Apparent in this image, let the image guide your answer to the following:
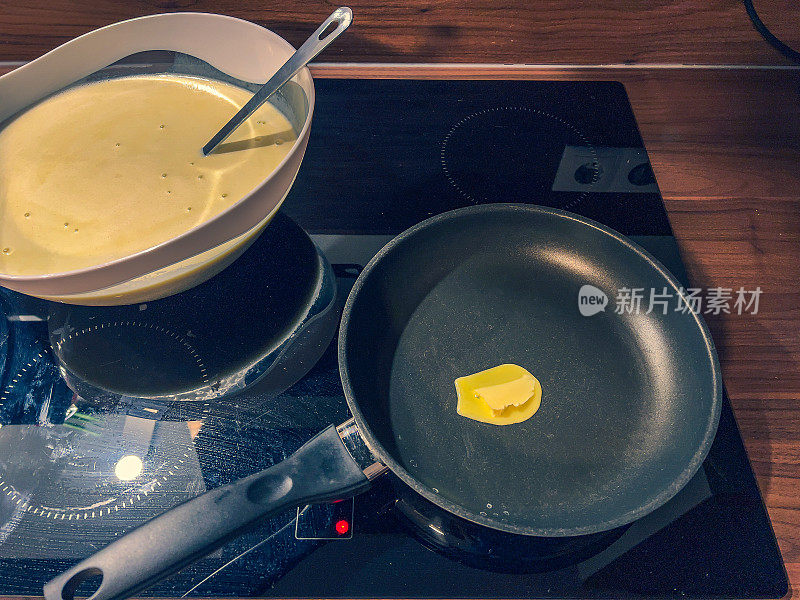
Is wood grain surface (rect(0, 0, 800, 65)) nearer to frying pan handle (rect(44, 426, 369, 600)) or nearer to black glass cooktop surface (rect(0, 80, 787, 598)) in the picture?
black glass cooktop surface (rect(0, 80, 787, 598))

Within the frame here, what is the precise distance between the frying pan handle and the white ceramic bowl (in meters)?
0.18

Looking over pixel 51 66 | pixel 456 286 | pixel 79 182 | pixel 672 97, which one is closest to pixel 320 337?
pixel 456 286

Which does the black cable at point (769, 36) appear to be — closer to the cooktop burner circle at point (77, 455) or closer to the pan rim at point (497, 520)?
the pan rim at point (497, 520)

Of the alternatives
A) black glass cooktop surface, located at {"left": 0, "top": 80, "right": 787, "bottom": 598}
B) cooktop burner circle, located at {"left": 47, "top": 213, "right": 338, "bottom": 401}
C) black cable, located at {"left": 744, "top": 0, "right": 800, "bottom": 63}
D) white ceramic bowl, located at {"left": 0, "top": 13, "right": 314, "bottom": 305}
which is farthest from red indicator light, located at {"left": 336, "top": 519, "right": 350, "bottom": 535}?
black cable, located at {"left": 744, "top": 0, "right": 800, "bottom": 63}

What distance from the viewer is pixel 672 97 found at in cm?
80

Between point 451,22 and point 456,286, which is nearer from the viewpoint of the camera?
point 456,286

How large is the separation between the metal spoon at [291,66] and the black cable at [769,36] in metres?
0.52

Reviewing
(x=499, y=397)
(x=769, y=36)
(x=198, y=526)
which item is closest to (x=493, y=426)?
(x=499, y=397)

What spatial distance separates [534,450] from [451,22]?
53 cm

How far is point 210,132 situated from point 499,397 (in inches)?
15.5

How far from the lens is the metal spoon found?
534 millimetres

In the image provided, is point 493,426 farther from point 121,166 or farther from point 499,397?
point 121,166

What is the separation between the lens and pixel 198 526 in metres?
0.42

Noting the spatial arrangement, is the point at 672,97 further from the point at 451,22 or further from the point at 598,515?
the point at 598,515
